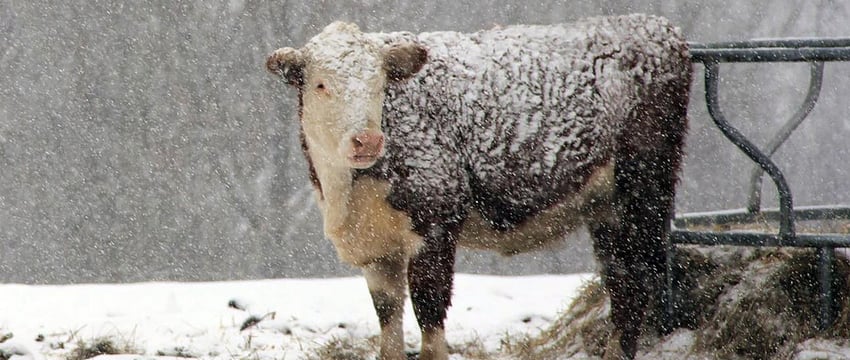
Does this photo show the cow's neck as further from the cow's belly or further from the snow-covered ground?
the snow-covered ground

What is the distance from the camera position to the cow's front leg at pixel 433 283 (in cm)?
518

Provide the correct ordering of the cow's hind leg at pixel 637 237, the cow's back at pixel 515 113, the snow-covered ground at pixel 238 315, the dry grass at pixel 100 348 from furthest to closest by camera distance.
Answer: the snow-covered ground at pixel 238 315 → the dry grass at pixel 100 348 → the cow's hind leg at pixel 637 237 → the cow's back at pixel 515 113

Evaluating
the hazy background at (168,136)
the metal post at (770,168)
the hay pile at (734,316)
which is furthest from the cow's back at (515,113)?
the hazy background at (168,136)

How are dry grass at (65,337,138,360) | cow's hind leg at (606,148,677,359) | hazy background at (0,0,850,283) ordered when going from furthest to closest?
hazy background at (0,0,850,283)
dry grass at (65,337,138,360)
cow's hind leg at (606,148,677,359)

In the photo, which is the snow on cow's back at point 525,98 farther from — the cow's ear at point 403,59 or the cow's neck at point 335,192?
the cow's neck at point 335,192

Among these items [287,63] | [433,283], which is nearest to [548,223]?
[433,283]

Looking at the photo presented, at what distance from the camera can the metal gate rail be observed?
528 cm

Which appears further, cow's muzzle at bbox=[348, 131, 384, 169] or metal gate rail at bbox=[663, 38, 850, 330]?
metal gate rail at bbox=[663, 38, 850, 330]

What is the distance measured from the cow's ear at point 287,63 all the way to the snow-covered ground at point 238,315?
1.37m

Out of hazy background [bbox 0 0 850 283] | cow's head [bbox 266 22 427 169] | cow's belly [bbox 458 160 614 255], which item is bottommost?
hazy background [bbox 0 0 850 283]

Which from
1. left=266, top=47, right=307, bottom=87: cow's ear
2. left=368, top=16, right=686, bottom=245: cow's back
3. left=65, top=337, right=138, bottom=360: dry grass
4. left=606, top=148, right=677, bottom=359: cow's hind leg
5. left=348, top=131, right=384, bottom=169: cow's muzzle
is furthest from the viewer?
left=65, top=337, right=138, bottom=360: dry grass

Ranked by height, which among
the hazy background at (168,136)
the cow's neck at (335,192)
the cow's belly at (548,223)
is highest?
the cow's neck at (335,192)

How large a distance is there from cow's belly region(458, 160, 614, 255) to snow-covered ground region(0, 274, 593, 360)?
778 millimetres

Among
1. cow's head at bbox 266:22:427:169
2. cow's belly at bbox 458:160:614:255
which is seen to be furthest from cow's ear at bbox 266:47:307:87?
cow's belly at bbox 458:160:614:255
